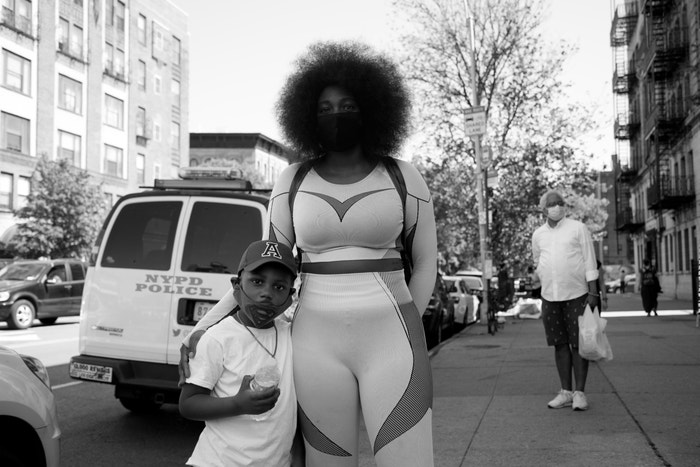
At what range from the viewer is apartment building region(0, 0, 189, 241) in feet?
125

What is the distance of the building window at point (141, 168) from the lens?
49.8 metres

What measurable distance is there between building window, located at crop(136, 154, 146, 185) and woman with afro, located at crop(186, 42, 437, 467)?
48.4m

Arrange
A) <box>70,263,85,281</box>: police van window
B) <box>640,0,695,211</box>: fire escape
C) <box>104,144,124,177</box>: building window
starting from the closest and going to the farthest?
1. <box>70,263,85,281</box>: police van window
2. <box>640,0,695,211</box>: fire escape
3. <box>104,144,124,177</box>: building window

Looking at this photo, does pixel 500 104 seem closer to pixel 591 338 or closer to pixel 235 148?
pixel 591 338

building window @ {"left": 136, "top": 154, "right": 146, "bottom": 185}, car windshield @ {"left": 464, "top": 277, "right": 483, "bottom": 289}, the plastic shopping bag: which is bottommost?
car windshield @ {"left": 464, "top": 277, "right": 483, "bottom": 289}

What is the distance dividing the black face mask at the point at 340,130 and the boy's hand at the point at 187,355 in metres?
0.89

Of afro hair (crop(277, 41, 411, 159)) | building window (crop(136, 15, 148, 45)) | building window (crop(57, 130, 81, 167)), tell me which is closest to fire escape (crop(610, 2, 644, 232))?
building window (crop(136, 15, 148, 45))

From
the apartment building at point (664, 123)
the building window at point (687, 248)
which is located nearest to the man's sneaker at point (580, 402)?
the apartment building at point (664, 123)

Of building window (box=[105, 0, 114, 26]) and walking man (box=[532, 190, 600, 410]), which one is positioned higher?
building window (box=[105, 0, 114, 26])

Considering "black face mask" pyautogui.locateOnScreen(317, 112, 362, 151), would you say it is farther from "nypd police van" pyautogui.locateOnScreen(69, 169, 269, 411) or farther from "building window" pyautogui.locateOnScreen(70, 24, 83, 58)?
"building window" pyautogui.locateOnScreen(70, 24, 83, 58)

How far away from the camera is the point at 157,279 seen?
271 inches

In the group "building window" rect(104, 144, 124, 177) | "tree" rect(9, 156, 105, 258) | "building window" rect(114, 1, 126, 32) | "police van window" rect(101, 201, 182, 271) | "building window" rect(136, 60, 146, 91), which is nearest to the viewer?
"police van window" rect(101, 201, 182, 271)

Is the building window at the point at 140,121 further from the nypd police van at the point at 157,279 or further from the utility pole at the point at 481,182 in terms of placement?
the nypd police van at the point at 157,279

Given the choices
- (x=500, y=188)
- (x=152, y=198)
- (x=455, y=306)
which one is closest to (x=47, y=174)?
(x=500, y=188)
